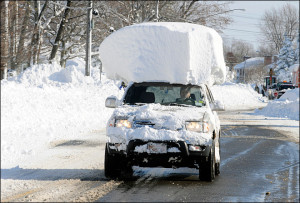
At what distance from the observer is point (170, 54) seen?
10.9 metres

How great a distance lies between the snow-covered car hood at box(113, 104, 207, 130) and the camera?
8555 mm

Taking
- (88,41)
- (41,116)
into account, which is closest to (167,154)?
(41,116)

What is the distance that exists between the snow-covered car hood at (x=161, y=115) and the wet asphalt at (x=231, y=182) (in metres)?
0.88

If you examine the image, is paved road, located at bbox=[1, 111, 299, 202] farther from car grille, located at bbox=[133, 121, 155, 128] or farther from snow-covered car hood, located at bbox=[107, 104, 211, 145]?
car grille, located at bbox=[133, 121, 155, 128]

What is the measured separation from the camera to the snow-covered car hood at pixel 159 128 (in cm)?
843

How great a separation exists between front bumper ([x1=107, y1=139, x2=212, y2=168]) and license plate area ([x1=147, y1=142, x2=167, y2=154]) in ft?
0.10

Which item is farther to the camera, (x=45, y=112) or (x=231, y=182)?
(x=45, y=112)

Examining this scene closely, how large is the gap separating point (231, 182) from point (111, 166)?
1.85m

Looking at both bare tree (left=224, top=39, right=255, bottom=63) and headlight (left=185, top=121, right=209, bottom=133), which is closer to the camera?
headlight (left=185, top=121, right=209, bottom=133)

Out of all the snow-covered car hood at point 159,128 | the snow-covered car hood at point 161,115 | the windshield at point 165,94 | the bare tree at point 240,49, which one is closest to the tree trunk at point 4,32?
the windshield at point 165,94

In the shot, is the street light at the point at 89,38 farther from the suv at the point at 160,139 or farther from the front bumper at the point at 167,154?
the front bumper at the point at 167,154

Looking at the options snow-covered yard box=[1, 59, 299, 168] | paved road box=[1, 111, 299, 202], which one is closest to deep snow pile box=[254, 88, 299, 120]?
snow-covered yard box=[1, 59, 299, 168]

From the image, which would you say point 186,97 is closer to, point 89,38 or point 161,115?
point 161,115

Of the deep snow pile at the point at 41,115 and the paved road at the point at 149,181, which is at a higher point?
the deep snow pile at the point at 41,115
